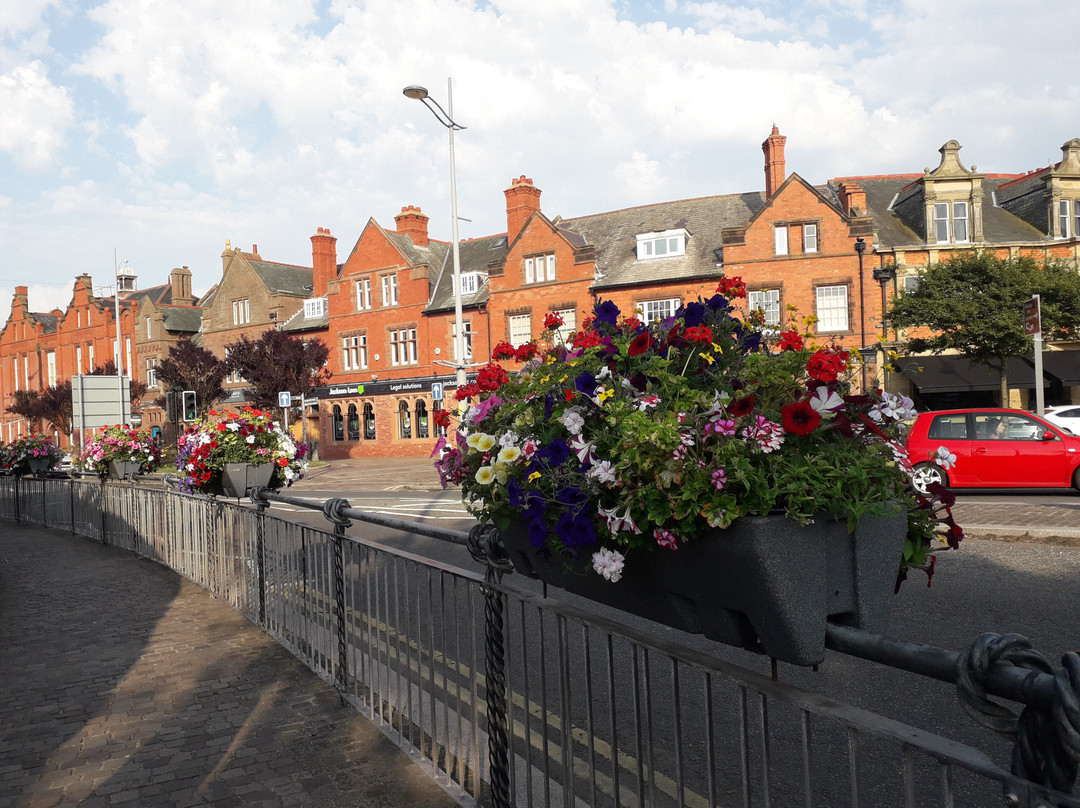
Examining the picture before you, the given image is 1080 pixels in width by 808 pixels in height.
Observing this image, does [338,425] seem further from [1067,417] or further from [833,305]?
[1067,417]

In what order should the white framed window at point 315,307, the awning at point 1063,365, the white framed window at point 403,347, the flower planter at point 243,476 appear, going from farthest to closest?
the white framed window at point 315,307, the white framed window at point 403,347, the awning at point 1063,365, the flower planter at point 243,476

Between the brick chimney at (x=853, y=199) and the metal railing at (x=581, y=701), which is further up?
the brick chimney at (x=853, y=199)

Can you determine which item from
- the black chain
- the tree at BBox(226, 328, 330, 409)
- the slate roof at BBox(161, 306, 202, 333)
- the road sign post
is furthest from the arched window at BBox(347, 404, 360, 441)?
the black chain

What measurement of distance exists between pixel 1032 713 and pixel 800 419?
0.72m

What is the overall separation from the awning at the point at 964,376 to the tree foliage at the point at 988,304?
167 centimetres

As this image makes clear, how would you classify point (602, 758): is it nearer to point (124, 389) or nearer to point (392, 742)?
point (392, 742)

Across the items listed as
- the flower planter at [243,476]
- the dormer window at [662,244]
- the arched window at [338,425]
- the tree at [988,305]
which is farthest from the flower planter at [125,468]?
the arched window at [338,425]

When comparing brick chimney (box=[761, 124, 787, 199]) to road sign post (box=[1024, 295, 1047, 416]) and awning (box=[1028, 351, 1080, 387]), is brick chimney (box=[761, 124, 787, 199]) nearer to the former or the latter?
awning (box=[1028, 351, 1080, 387])

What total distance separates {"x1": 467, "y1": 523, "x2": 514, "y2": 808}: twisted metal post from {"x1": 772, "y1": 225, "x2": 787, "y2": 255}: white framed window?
32866 millimetres

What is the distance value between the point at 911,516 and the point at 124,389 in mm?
22017

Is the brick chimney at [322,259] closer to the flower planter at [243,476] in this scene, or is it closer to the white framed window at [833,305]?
the white framed window at [833,305]

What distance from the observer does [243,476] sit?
8.02 m

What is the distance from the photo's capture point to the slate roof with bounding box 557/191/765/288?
118 feet

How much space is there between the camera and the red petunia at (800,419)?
6.02ft
